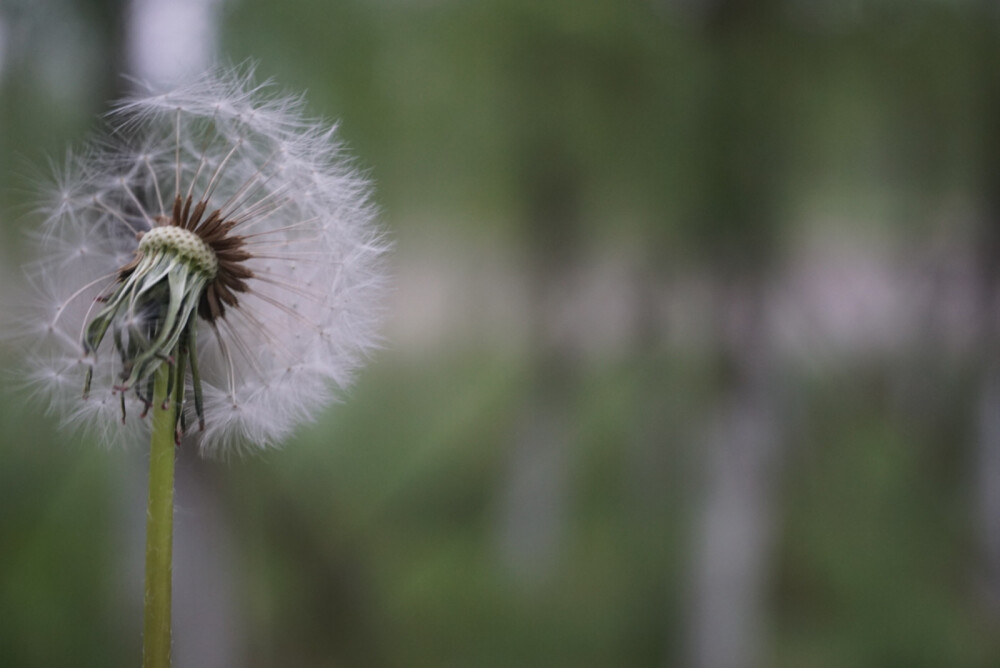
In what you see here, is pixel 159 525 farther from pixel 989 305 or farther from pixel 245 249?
pixel 989 305

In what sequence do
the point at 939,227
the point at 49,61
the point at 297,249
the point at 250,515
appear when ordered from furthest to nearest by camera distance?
1. the point at 939,227
2. the point at 250,515
3. the point at 49,61
4. the point at 297,249

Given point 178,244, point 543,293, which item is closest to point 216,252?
point 178,244

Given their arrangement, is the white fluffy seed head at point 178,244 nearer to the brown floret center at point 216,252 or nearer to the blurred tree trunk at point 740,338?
the brown floret center at point 216,252

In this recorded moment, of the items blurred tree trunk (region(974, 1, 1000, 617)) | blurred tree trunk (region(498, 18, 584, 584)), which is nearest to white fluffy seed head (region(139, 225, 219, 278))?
blurred tree trunk (region(498, 18, 584, 584))

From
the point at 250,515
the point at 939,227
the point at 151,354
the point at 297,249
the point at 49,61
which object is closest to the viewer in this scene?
the point at 151,354

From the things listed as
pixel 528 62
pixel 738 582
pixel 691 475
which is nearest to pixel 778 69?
pixel 528 62

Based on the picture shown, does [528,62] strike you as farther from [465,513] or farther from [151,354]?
[151,354]
